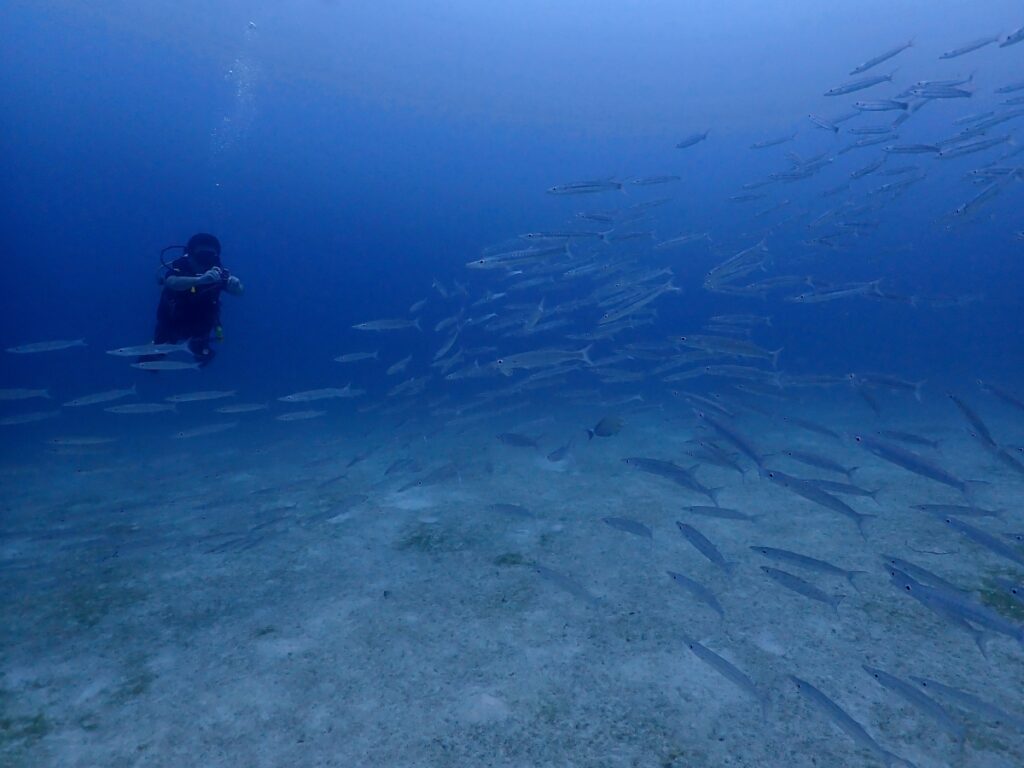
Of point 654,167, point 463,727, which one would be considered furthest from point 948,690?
point 654,167

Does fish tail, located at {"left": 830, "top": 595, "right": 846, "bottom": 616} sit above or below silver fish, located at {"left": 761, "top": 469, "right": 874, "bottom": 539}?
below

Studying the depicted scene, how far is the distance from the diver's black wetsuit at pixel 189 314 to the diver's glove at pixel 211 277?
1.04 ft

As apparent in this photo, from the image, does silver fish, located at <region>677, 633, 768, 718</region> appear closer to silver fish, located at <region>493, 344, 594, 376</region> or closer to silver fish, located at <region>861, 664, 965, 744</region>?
silver fish, located at <region>861, 664, 965, 744</region>

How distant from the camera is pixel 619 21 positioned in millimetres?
43906

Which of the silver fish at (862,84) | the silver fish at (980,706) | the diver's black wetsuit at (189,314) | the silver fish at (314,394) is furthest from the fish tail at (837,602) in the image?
the diver's black wetsuit at (189,314)

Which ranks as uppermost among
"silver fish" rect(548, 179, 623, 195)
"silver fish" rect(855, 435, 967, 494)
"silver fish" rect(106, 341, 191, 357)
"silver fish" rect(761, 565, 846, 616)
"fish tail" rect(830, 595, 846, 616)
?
"silver fish" rect(548, 179, 623, 195)

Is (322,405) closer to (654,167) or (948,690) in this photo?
(948,690)

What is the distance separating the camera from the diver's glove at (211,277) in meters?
8.68

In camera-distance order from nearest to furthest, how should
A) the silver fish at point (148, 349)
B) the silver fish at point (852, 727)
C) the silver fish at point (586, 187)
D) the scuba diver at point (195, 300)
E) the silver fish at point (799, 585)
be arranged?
the silver fish at point (852, 727)
the silver fish at point (799, 585)
the silver fish at point (148, 349)
the silver fish at point (586, 187)
the scuba diver at point (195, 300)

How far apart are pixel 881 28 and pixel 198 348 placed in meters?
50.9

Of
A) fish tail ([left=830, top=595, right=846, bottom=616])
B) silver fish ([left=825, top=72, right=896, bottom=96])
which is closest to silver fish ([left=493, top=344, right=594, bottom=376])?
fish tail ([left=830, top=595, right=846, bottom=616])

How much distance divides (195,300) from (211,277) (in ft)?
3.90

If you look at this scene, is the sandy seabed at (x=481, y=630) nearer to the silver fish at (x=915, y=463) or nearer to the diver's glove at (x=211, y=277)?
the silver fish at (x=915, y=463)

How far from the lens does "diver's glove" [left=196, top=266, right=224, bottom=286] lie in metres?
8.68
